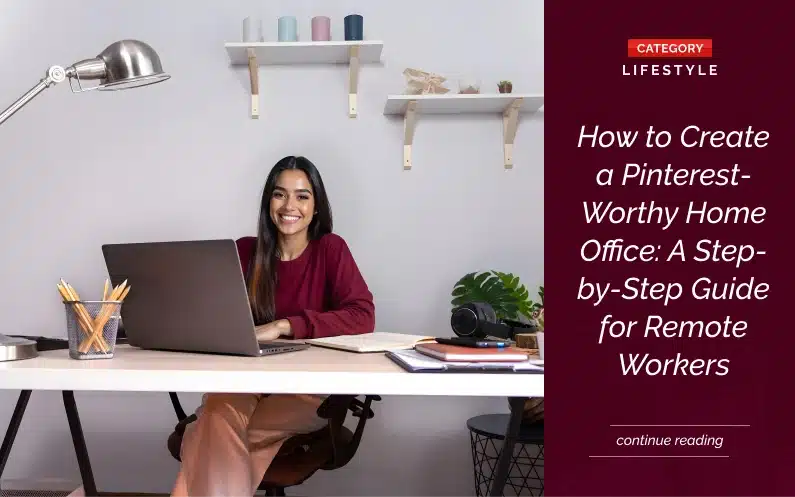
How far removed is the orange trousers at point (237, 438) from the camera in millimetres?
1540

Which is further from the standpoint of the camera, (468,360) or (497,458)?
(497,458)

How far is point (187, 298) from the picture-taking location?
1.39m

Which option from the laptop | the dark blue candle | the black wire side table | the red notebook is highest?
the dark blue candle

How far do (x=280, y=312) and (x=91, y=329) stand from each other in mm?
1007

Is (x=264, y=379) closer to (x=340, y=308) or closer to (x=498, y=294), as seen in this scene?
(x=340, y=308)

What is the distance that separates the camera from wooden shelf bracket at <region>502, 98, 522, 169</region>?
2.73 meters

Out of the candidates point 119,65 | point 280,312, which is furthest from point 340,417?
point 119,65

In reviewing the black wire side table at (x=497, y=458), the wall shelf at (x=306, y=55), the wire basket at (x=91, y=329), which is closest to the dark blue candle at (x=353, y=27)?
the wall shelf at (x=306, y=55)

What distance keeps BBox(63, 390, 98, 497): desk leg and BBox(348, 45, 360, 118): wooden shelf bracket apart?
1.38m

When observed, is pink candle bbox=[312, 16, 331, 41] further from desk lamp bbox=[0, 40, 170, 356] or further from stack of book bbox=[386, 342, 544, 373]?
stack of book bbox=[386, 342, 544, 373]

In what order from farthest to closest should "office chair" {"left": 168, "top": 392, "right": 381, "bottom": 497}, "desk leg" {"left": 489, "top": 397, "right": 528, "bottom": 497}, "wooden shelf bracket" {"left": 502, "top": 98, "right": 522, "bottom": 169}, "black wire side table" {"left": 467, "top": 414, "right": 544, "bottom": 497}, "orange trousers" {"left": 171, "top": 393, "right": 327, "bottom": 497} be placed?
"wooden shelf bracket" {"left": 502, "top": 98, "right": 522, "bottom": 169} → "black wire side table" {"left": 467, "top": 414, "right": 544, "bottom": 497} → "office chair" {"left": 168, "top": 392, "right": 381, "bottom": 497} → "orange trousers" {"left": 171, "top": 393, "right": 327, "bottom": 497} → "desk leg" {"left": 489, "top": 397, "right": 528, "bottom": 497}

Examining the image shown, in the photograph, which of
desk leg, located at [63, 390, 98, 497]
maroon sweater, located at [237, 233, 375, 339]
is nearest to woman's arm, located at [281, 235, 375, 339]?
maroon sweater, located at [237, 233, 375, 339]
